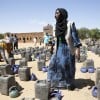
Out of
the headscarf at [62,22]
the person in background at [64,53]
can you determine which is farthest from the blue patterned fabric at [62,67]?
the headscarf at [62,22]

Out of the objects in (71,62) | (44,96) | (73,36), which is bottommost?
(44,96)

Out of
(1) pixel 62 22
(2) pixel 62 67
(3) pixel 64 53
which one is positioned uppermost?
Result: (1) pixel 62 22

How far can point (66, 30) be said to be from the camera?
22.6ft

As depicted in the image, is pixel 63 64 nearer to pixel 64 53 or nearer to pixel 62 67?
pixel 62 67

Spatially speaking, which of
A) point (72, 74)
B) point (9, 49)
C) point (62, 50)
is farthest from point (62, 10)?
point (9, 49)

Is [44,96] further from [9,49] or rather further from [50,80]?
[9,49]

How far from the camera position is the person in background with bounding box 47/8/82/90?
6.85m

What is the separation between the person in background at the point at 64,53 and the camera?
6.85 m

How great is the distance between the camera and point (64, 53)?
22.9 ft

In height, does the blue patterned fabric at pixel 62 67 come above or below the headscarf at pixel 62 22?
below

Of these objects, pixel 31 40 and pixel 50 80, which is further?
pixel 31 40

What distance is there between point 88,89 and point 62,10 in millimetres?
2027

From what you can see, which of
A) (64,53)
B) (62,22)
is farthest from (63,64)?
(62,22)

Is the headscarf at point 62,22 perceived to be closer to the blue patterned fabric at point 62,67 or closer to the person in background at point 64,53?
the person in background at point 64,53
